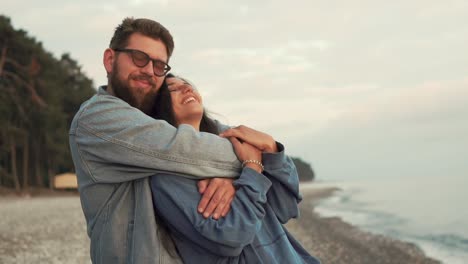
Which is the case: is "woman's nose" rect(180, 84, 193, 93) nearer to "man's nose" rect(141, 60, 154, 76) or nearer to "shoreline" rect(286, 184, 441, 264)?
"man's nose" rect(141, 60, 154, 76)

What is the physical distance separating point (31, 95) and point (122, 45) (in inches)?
1649

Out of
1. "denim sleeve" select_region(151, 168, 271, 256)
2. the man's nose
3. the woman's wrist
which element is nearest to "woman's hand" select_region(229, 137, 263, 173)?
the woman's wrist

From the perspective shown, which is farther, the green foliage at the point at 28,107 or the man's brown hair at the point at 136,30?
the green foliage at the point at 28,107

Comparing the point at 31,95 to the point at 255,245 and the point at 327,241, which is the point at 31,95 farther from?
the point at 255,245

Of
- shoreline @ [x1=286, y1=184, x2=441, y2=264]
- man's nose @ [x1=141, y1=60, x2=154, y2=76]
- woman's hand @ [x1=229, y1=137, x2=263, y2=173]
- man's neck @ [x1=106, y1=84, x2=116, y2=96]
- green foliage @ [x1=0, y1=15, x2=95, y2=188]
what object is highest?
green foliage @ [x1=0, y1=15, x2=95, y2=188]

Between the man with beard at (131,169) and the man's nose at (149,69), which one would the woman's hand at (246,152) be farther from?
the man's nose at (149,69)

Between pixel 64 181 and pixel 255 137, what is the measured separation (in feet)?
164

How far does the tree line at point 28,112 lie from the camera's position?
39.3m

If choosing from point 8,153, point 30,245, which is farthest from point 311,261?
point 8,153

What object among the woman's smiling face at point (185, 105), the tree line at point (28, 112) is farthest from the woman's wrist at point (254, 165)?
the tree line at point (28, 112)

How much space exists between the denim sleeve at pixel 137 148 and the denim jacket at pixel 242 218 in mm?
89

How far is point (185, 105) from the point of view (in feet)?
8.64

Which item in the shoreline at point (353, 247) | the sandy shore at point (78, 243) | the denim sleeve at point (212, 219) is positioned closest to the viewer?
the denim sleeve at point (212, 219)

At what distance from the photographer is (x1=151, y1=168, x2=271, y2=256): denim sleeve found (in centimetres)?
202
